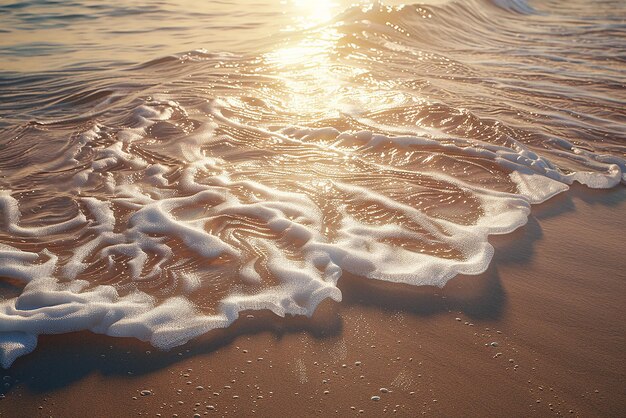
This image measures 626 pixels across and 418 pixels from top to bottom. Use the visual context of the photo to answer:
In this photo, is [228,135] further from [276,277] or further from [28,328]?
[28,328]

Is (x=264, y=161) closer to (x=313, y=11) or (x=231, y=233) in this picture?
(x=231, y=233)

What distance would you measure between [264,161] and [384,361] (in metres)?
2.23

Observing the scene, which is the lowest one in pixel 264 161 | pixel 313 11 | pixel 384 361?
pixel 384 361

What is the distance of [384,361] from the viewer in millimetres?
2389

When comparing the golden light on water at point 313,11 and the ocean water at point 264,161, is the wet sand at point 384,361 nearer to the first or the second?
the ocean water at point 264,161

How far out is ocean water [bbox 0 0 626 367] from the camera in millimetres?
2898

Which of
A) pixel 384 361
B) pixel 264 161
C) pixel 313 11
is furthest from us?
pixel 313 11

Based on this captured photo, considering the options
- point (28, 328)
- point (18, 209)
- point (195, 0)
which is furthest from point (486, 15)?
point (28, 328)

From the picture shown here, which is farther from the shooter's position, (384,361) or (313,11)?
(313,11)

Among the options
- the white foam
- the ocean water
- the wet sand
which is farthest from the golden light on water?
the wet sand

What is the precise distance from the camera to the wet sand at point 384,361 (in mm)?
2176

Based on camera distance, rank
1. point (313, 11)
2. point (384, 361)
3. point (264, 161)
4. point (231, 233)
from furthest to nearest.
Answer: point (313, 11) < point (264, 161) < point (231, 233) < point (384, 361)

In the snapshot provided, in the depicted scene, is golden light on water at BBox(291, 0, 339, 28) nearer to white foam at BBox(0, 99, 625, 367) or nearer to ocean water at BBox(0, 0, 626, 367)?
ocean water at BBox(0, 0, 626, 367)

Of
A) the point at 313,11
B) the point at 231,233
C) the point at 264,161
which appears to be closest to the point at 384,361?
the point at 231,233
